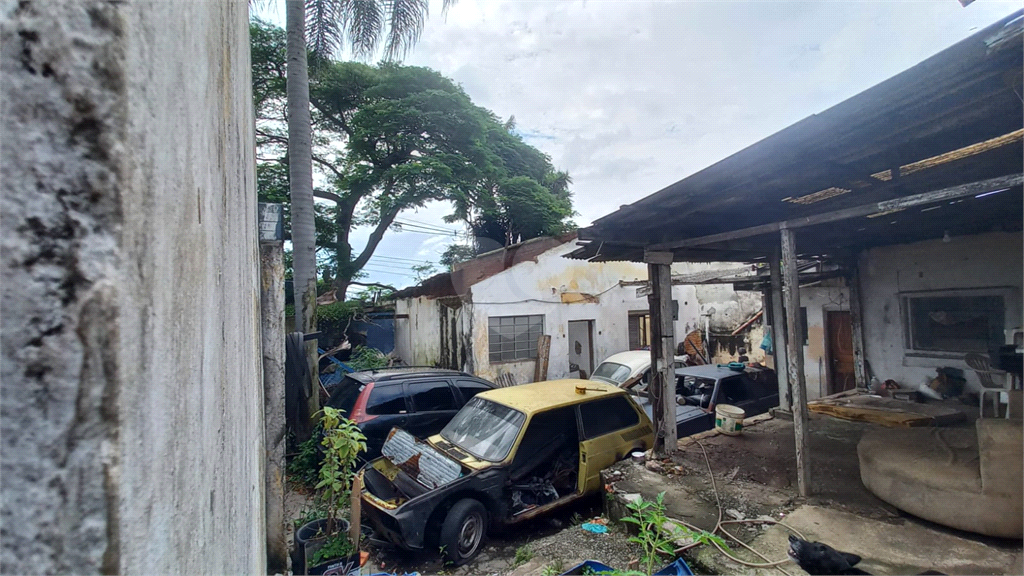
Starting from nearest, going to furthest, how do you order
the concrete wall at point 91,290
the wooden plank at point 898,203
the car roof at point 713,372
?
the concrete wall at point 91,290
the wooden plank at point 898,203
the car roof at point 713,372

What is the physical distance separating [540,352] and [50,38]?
11963 millimetres

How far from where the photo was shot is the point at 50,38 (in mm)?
284

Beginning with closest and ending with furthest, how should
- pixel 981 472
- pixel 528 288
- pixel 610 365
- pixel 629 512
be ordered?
pixel 981 472 < pixel 629 512 < pixel 610 365 < pixel 528 288

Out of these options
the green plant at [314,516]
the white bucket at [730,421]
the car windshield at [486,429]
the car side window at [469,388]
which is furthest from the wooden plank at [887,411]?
the green plant at [314,516]

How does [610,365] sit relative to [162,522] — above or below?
below

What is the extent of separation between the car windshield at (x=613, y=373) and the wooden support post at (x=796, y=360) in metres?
4.33

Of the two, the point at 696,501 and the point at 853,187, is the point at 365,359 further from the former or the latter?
the point at 853,187

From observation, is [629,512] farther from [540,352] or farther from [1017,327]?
[540,352]

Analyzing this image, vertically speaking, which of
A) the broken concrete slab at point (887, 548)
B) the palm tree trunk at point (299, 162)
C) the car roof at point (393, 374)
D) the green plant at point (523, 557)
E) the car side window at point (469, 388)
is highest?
the palm tree trunk at point (299, 162)

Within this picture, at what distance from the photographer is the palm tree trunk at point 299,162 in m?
6.66

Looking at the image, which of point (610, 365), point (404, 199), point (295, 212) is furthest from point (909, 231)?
point (404, 199)

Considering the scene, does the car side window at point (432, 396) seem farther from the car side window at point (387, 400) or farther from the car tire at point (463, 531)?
the car tire at point (463, 531)

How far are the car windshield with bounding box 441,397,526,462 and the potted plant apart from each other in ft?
5.00

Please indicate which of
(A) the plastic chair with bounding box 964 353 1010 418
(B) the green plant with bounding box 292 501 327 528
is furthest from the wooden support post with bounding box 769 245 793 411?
(B) the green plant with bounding box 292 501 327 528
